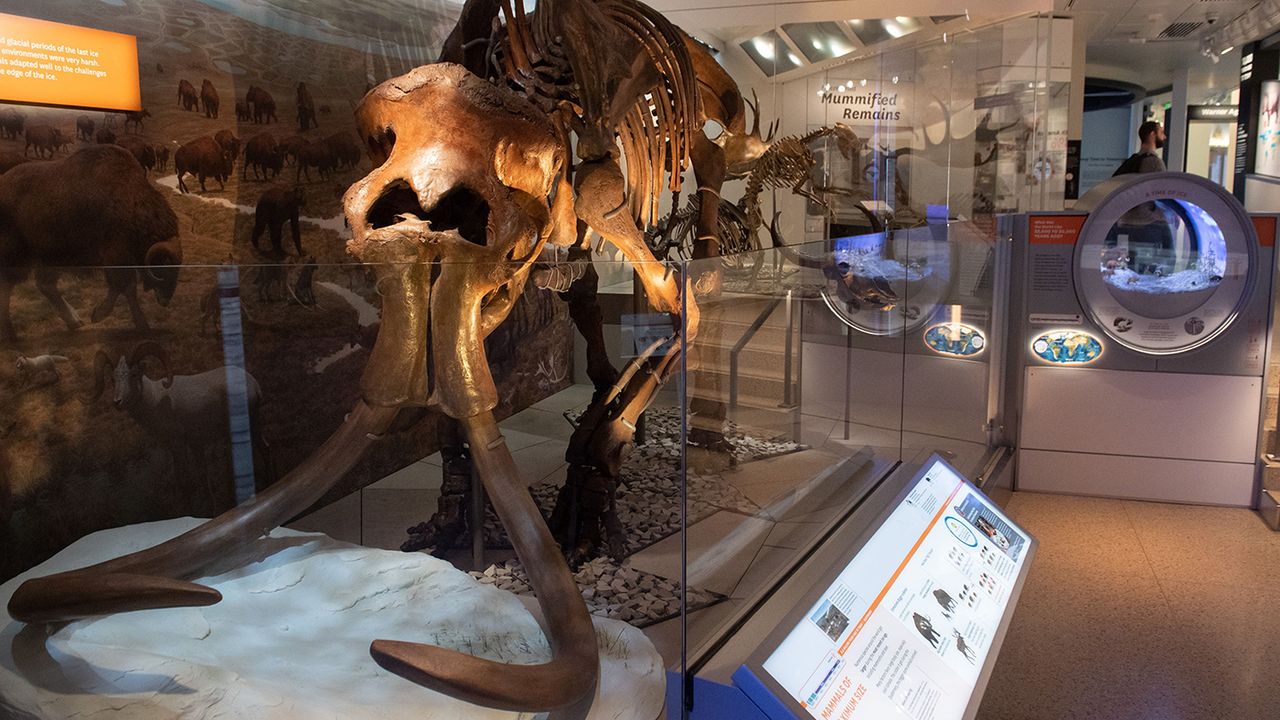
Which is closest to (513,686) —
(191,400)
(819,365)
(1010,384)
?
(191,400)

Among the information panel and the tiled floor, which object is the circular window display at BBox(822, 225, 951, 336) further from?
the tiled floor

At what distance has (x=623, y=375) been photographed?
179 cm

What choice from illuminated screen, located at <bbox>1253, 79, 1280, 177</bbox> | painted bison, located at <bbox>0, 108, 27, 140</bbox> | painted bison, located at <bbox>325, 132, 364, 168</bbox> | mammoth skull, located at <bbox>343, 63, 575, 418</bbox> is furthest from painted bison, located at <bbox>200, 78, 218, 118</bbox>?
illuminated screen, located at <bbox>1253, 79, 1280, 177</bbox>

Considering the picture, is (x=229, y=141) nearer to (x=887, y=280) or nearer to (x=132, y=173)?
(x=132, y=173)

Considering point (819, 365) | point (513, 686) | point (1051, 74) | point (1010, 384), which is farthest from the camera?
point (1051, 74)

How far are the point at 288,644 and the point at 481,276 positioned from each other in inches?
29.3

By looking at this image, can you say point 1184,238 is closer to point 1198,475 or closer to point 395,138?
point 1198,475

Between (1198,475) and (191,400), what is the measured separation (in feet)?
14.8

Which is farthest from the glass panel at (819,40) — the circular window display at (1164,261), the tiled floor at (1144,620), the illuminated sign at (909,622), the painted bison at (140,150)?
the painted bison at (140,150)

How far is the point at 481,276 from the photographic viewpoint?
5.77 feet

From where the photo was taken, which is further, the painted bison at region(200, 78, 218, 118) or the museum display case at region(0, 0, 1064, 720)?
the painted bison at region(200, 78, 218, 118)

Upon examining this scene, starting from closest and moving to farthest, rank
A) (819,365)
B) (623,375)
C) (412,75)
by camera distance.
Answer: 1. (623,375)
2. (412,75)
3. (819,365)

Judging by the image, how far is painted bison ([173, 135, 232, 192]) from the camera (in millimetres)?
2885

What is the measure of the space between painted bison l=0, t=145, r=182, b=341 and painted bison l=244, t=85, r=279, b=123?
1.66ft
